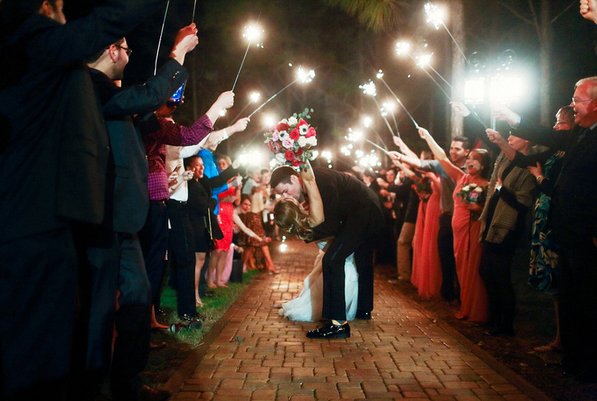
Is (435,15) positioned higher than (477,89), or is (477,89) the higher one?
(435,15)

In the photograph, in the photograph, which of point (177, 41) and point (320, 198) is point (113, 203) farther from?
point (320, 198)

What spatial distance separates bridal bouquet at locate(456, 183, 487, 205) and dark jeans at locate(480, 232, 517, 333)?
0.78 m

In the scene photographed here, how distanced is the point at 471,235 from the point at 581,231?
273cm

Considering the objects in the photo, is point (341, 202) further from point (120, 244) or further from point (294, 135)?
point (120, 244)

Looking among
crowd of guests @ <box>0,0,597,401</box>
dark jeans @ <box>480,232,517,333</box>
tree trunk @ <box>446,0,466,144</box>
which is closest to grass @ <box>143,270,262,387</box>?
crowd of guests @ <box>0,0,597,401</box>

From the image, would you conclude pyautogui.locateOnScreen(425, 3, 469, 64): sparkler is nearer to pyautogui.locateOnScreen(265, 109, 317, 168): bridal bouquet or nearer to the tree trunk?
the tree trunk

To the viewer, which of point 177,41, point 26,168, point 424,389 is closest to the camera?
point 26,168

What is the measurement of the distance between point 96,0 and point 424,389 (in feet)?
13.1

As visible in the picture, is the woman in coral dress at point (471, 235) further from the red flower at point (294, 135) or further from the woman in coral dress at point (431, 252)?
the red flower at point (294, 135)

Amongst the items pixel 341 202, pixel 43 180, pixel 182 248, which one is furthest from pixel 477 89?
pixel 43 180

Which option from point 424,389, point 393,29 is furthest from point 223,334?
point 393,29

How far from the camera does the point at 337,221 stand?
7.09 metres

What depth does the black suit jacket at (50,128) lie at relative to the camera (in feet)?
9.20

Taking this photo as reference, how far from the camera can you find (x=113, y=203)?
3.41 meters
